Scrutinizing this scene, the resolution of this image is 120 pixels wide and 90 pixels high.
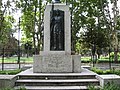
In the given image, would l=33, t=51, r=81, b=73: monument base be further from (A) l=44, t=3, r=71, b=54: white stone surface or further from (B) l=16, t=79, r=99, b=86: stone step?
(B) l=16, t=79, r=99, b=86: stone step

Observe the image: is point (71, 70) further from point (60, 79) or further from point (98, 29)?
point (98, 29)

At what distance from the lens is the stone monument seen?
43.1 ft

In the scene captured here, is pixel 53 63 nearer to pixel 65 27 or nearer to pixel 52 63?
pixel 52 63

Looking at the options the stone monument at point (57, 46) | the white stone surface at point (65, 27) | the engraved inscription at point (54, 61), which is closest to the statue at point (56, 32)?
the stone monument at point (57, 46)

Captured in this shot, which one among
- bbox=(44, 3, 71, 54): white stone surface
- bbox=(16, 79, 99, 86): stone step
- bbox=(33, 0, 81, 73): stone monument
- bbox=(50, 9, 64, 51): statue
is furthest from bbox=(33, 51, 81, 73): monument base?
bbox=(16, 79, 99, 86): stone step

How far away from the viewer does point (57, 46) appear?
46.4 ft

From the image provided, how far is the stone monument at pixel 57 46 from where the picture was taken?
13125mm

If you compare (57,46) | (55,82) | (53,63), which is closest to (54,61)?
(53,63)

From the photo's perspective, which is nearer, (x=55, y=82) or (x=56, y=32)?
(x=55, y=82)

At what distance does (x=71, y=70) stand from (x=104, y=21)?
24.9m

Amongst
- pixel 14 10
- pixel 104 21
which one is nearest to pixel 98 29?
pixel 104 21

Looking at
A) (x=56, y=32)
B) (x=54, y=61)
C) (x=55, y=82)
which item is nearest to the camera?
(x=55, y=82)

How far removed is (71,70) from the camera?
1318cm

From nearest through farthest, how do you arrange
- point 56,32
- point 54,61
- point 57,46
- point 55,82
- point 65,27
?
point 55,82 → point 54,61 → point 57,46 → point 56,32 → point 65,27
